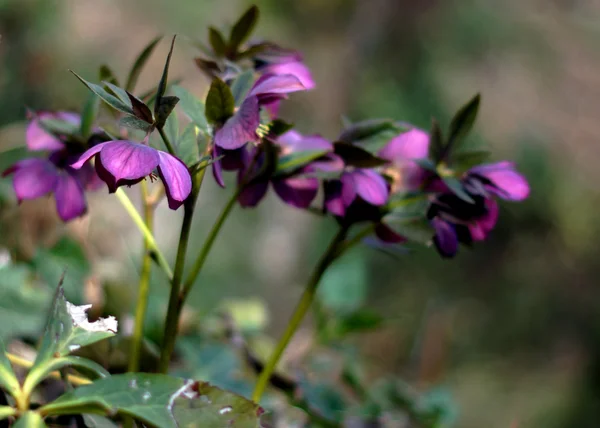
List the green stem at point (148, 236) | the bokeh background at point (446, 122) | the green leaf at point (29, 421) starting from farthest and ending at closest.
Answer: the bokeh background at point (446, 122) < the green stem at point (148, 236) < the green leaf at point (29, 421)

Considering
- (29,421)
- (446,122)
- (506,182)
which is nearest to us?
(29,421)

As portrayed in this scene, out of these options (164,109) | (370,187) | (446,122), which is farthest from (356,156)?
(446,122)

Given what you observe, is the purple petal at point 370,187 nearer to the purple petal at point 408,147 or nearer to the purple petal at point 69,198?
the purple petal at point 408,147

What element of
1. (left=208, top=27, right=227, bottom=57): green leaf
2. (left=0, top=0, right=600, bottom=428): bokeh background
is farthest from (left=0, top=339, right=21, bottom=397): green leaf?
(left=0, top=0, right=600, bottom=428): bokeh background

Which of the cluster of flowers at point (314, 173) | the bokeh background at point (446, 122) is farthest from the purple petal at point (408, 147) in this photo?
the bokeh background at point (446, 122)

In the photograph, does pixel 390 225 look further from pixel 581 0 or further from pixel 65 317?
pixel 581 0

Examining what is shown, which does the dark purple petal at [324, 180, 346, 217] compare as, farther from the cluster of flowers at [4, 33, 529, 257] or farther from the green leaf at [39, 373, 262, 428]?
the green leaf at [39, 373, 262, 428]

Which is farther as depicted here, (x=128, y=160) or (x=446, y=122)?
(x=446, y=122)

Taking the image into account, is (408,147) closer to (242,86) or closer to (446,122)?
(242,86)
